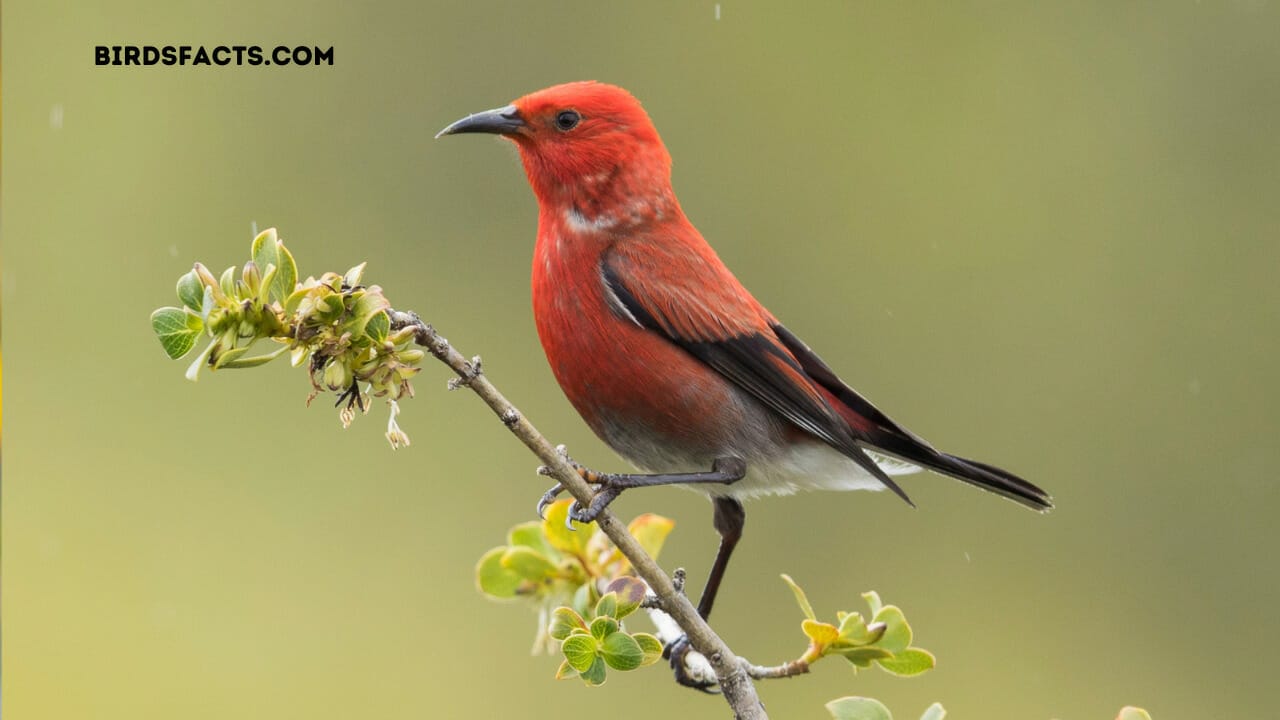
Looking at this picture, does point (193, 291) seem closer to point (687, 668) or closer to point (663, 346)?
point (687, 668)

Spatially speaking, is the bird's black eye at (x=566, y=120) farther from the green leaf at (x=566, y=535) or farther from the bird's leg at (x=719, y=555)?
the green leaf at (x=566, y=535)

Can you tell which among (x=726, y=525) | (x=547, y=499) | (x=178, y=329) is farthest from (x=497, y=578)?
(x=726, y=525)

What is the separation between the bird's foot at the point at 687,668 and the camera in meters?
2.94

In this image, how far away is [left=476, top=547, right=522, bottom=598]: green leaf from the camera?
9.87ft

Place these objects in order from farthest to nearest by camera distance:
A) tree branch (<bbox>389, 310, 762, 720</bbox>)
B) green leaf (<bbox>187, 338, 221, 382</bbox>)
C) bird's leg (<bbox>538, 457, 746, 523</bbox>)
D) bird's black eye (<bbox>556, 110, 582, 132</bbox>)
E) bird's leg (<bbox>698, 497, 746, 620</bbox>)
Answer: bird's black eye (<bbox>556, 110, 582, 132</bbox>), bird's leg (<bbox>698, 497, 746, 620</bbox>), bird's leg (<bbox>538, 457, 746, 523</bbox>), tree branch (<bbox>389, 310, 762, 720</bbox>), green leaf (<bbox>187, 338, 221, 382</bbox>)

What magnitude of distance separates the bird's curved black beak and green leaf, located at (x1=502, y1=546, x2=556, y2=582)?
1426mm

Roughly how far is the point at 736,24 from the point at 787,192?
1.53 meters

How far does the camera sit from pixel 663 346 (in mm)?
3932

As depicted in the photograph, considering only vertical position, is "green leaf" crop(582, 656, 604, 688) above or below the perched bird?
below

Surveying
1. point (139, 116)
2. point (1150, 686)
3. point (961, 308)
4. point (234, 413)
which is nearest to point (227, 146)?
point (139, 116)

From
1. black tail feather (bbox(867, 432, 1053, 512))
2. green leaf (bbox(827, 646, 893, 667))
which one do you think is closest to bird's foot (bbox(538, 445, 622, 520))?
green leaf (bbox(827, 646, 893, 667))

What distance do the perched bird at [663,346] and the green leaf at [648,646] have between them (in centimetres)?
129

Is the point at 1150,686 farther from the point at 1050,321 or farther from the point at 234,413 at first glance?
the point at 234,413

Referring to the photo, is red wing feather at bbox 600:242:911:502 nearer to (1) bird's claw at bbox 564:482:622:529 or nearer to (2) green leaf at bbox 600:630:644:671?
(1) bird's claw at bbox 564:482:622:529
